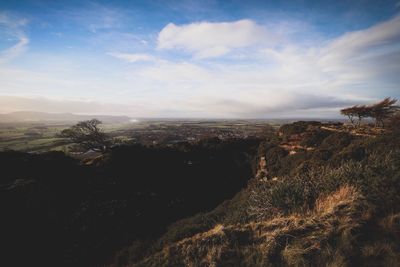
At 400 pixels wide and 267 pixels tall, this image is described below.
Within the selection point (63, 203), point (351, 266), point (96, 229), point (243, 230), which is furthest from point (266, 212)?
point (63, 203)

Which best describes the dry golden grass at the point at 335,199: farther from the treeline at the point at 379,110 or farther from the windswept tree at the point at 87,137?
the windswept tree at the point at 87,137

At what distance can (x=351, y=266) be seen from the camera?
11.5 feet

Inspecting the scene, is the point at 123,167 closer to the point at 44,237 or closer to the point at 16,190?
the point at 16,190

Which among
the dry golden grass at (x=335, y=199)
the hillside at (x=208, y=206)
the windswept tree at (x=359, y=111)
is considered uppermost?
the windswept tree at (x=359, y=111)

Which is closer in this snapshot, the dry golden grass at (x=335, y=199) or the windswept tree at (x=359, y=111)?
the dry golden grass at (x=335, y=199)

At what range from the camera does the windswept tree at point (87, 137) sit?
2847cm

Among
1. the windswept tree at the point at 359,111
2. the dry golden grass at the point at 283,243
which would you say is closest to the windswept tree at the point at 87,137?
the dry golden grass at the point at 283,243

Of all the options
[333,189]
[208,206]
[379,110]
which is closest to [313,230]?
[333,189]

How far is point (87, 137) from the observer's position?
2873 centimetres

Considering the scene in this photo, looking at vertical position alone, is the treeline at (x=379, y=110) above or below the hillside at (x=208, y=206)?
above

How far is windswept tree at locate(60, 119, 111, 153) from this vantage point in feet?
93.4

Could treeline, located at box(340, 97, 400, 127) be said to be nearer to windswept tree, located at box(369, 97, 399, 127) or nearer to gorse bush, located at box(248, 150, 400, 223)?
windswept tree, located at box(369, 97, 399, 127)

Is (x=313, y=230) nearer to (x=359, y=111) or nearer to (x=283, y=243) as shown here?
(x=283, y=243)

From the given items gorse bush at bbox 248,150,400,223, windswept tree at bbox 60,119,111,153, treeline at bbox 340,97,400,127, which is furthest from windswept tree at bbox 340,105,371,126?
windswept tree at bbox 60,119,111,153
